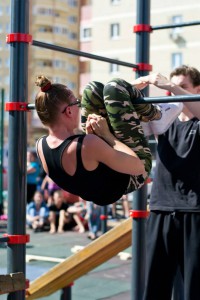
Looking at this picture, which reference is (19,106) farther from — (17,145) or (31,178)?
(31,178)

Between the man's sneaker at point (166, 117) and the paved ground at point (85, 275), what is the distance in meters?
2.18

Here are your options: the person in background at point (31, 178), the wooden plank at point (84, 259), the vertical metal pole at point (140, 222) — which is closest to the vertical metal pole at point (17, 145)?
the vertical metal pole at point (140, 222)

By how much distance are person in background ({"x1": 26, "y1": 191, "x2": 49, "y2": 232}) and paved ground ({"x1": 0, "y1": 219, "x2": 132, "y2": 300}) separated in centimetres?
44

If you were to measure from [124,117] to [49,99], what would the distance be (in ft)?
1.05

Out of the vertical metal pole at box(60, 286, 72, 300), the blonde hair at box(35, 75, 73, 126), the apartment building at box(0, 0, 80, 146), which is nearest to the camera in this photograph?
the blonde hair at box(35, 75, 73, 126)

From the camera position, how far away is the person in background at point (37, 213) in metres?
9.29

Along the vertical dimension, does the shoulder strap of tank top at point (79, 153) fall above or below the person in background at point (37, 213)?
above

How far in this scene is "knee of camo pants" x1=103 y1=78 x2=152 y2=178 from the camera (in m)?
2.61

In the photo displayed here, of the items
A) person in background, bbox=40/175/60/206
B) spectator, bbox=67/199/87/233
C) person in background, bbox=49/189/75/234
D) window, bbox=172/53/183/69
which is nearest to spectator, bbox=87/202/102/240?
spectator, bbox=67/199/87/233

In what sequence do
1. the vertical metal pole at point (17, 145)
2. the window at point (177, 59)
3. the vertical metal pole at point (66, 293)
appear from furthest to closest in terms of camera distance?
1. the window at point (177, 59)
2. the vertical metal pole at point (66, 293)
3. the vertical metal pole at point (17, 145)

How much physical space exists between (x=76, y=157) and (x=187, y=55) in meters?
23.8

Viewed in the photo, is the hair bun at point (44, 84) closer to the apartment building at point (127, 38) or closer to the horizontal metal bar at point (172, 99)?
the horizontal metal bar at point (172, 99)

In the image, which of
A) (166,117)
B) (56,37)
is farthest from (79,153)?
(56,37)

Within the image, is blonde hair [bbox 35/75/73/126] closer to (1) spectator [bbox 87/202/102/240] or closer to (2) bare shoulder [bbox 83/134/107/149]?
(2) bare shoulder [bbox 83/134/107/149]
